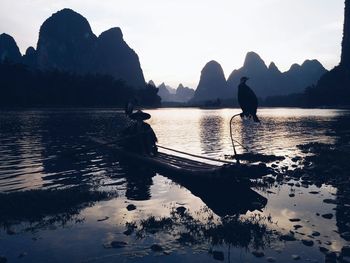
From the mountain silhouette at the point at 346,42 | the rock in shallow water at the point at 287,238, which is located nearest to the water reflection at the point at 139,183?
the rock in shallow water at the point at 287,238

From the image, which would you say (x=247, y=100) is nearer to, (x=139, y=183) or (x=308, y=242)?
(x=308, y=242)

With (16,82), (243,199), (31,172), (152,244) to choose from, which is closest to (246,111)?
(243,199)

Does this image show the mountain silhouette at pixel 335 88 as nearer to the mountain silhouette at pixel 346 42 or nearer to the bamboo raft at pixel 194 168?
the mountain silhouette at pixel 346 42

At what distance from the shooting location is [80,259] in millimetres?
8031

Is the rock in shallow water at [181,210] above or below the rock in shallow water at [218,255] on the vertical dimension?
below

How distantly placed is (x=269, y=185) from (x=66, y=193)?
29.9 ft

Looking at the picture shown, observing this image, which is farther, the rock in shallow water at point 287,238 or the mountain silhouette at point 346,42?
the mountain silhouette at point 346,42

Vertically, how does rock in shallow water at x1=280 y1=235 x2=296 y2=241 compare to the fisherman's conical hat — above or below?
below

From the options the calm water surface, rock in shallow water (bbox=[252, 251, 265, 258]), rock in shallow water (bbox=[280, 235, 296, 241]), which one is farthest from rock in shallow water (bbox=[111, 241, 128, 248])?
rock in shallow water (bbox=[280, 235, 296, 241])

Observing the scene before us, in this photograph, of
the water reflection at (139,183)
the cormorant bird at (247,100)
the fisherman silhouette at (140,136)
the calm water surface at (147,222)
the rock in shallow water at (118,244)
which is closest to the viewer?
the calm water surface at (147,222)

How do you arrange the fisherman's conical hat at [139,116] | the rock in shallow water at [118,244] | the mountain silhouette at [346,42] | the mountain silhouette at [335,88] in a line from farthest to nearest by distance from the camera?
1. the mountain silhouette at [346,42]
2. the mountain silhouette at [335,88]
3. the fisherman's conical hat at [139,116]
4. the rock in shallow water at [118,244]

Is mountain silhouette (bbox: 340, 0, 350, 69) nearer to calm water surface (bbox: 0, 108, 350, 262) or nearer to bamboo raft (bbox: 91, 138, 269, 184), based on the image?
bamboo raft (bbox: 91, 138, 269, 184)

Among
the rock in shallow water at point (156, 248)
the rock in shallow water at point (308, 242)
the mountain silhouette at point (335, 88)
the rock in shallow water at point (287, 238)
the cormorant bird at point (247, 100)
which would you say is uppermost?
the mountain silhouette at point (335, 88)

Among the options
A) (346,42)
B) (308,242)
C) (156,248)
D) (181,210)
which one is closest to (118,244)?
(156,248)
